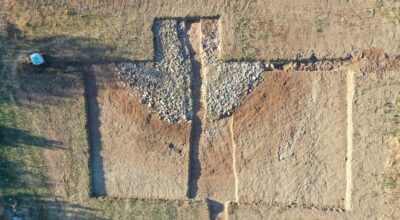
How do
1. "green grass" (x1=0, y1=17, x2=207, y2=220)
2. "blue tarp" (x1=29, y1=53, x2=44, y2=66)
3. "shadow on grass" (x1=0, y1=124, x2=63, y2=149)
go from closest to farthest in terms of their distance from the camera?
"blue tarp" (x1=29, y1=53, x2=44, y2=66), "green grass" (x1=0, y1=17, x2=207, y2=220), "shadow on grass" (x1=0, y1=124, x2=63, y2=149)

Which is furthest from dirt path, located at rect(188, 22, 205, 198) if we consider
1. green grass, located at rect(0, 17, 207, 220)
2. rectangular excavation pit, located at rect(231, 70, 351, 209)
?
rectangular excavation pit, located at rect(231, 70, 351, 209)

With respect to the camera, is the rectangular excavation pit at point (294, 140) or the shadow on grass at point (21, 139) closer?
the rectangular excavation pit at point (294, 140)

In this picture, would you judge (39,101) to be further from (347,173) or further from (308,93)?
(347,173)


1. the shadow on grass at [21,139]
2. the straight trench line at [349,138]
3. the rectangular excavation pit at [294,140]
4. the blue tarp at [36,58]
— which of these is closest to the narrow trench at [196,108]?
the rectangular excavation pit at [294,140]

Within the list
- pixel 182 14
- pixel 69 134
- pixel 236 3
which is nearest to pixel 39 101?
pixel 69 134

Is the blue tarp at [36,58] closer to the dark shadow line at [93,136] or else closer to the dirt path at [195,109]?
the dark shadow line at [93,136]

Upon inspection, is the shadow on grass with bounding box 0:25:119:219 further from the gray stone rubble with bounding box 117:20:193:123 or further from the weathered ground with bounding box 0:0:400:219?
the gray stone rubble with bounding box 117:20:193:123
